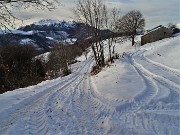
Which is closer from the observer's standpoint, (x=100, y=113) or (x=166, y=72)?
(x=100, y=113)

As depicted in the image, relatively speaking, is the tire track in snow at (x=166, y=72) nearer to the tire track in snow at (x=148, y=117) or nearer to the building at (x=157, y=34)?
the tire track in snow at (x=148, y=117)

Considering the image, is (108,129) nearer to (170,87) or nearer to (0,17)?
(0,17)

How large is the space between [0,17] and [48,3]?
5.95 feet

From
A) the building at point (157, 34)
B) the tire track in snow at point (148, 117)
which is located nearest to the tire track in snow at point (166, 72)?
the tire track in snow at point (148, 117)

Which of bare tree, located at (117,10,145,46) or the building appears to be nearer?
the building

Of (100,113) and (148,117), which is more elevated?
(148,117)

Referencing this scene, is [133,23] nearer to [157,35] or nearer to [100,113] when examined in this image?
[157,35]

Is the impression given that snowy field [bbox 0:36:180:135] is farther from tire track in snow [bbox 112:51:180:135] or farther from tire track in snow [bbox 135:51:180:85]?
tire track in snow [bbox 135:51:180:85]

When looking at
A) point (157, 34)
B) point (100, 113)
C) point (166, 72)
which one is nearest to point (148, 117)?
point (100, 113)

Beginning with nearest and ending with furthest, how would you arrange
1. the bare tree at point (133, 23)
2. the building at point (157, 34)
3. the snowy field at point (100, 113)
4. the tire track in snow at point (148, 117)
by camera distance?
the tire track in snow at point (148, 117)
the snowy field at point (100, 113)
the building at point (157, 34)
the bare tree at point (133, 23)

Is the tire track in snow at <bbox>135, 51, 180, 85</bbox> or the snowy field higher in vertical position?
the snowy field

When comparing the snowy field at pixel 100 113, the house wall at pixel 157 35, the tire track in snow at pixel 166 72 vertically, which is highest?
the snowy field at pixel 100 113

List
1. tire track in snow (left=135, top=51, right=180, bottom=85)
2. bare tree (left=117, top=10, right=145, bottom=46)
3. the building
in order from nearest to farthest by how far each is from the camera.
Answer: tire track in snow (left=135, top=51, right=180, bottom=85) → the building → bare tree (left=117, top=10, right=145, bottom=46)

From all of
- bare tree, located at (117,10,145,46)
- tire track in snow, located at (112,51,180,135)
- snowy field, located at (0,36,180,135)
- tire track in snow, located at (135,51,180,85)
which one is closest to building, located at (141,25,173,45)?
bare tree, located at (117,10,145,46)
